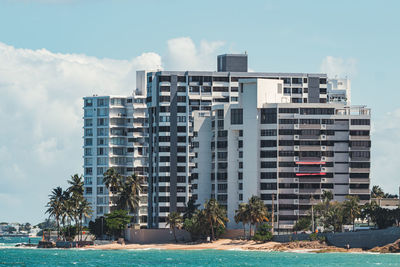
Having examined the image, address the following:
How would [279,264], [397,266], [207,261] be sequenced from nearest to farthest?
[397,266]
[279,264]
[207,261]

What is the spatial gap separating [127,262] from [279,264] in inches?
1395

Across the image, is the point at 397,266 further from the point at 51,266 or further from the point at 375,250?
the point at 51,266

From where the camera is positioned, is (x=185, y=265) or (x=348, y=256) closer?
(x=185, y=265)

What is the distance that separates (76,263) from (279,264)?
44024 millimetres

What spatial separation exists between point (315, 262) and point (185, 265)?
84.6 feet

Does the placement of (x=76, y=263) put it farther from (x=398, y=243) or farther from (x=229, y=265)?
(x=398, y=243)

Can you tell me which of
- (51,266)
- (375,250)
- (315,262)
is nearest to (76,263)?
(51,266)

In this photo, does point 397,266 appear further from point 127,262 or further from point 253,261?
point 127,262

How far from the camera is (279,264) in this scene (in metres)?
176

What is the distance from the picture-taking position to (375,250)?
196750mm

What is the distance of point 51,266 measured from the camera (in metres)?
183

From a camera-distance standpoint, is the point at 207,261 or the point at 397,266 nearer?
the point at 397,266

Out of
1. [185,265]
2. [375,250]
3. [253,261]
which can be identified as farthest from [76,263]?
[375,250]

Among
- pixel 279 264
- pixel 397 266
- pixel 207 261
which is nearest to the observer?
pixel 397 266
